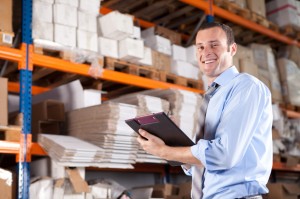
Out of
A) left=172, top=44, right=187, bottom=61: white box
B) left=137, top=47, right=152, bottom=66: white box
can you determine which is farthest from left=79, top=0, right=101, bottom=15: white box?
left=172, top=44, right=187, bottom=61: white box

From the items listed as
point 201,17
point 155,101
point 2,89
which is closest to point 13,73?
point 2,89

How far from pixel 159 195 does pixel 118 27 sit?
2143 mm

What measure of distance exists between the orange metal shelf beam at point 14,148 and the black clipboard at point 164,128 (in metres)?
1.89

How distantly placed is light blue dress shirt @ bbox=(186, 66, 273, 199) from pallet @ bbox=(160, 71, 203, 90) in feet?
10.3

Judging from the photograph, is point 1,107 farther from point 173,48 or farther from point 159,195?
point 173,48

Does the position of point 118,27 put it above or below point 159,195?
above

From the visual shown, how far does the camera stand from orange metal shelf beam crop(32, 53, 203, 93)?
441 cm

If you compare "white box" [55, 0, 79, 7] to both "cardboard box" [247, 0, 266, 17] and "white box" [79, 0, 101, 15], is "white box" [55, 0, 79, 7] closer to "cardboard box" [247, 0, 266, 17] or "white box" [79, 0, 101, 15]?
"white box" [79, 0, 101, 15]

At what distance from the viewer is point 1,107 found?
3.91 metres

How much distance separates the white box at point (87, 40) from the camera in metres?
4.63

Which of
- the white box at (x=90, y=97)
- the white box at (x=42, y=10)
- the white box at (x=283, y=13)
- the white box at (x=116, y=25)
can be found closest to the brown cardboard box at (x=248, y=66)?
the white box at (x=283, y=13)

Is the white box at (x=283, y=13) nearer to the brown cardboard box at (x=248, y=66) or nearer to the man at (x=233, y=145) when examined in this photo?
the brown cardboard box at (x=248, y=66)

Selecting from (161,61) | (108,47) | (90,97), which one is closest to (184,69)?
(161,61)

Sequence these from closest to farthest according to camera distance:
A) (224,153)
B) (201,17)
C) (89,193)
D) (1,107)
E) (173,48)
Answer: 1. (224,153)
2. (1,107)
3. (89,193)
4. (173,48)
5. (201,17)
